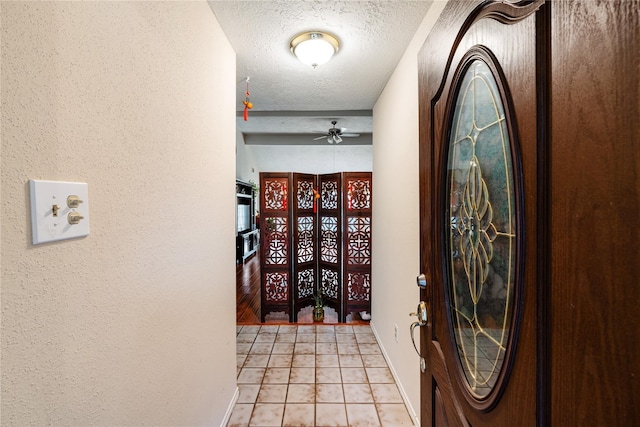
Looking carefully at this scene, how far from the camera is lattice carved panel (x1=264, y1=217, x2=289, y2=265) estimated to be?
340 centimetres

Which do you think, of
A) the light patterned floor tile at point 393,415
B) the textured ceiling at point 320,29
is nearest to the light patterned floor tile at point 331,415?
the light patterned floor tile at point 393,415

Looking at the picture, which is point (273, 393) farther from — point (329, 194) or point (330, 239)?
point (329, 194)

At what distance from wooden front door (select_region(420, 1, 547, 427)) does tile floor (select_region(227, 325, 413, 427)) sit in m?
0.97

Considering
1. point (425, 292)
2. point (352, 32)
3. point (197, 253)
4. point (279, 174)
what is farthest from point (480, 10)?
point (279, 174)

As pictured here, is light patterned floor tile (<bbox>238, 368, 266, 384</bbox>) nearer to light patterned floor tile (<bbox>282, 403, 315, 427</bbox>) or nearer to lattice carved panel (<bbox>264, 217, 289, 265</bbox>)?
light patterned floor tile (<bbox>282, 403, 315, 427</bbox>)

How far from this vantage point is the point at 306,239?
354cm

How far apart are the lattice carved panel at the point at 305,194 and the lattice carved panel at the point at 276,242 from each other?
299 mm

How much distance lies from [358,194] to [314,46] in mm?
1878

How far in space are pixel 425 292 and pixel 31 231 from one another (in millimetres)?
1110

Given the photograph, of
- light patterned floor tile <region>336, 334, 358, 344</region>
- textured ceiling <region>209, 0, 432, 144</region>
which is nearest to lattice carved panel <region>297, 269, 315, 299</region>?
light patterned floor tile <region>336, 334, 358, 344</region>

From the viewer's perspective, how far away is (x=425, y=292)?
3.40 ft

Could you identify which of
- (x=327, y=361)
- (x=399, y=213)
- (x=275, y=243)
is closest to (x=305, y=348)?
(x=327, y=361)

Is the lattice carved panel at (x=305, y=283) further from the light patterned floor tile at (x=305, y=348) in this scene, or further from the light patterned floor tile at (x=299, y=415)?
the light patterned floor tile at (x=299, y=415)

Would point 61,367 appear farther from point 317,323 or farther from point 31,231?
point 317,323
